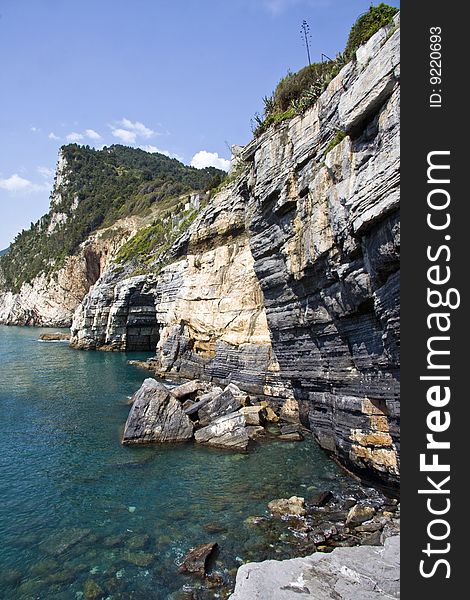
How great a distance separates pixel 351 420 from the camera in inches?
707

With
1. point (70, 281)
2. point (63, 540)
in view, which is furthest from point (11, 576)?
point (70, 281)

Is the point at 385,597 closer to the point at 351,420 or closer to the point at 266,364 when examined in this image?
the point at 351,420

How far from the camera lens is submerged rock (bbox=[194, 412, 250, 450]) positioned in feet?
72.3

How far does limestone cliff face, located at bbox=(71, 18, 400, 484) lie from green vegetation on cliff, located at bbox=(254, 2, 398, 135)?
918 mm

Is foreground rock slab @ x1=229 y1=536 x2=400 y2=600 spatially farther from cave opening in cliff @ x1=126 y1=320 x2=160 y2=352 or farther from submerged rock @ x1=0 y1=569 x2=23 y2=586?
cave opening in cliff @ x1=126 y1=320 x2=160 y2=352

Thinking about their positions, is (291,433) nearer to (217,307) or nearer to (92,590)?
(92,590)

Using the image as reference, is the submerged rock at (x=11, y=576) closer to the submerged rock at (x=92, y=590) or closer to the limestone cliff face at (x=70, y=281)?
the submerged rock at (x=92, y=590)

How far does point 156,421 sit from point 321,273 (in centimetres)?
1248

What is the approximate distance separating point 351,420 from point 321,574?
9786mm

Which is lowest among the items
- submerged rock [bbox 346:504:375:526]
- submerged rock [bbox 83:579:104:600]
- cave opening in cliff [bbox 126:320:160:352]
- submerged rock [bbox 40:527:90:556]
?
submerged rock [bbox 83:579:104:600]

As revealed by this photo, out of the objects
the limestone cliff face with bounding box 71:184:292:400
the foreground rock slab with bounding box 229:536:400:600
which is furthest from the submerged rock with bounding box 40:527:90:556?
the limestone cliff face with bounding box 71:184:292:400

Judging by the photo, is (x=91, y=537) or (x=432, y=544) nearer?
(x=432, y=544)

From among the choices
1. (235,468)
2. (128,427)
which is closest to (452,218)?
(235,468)

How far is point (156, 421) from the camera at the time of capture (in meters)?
23.4
